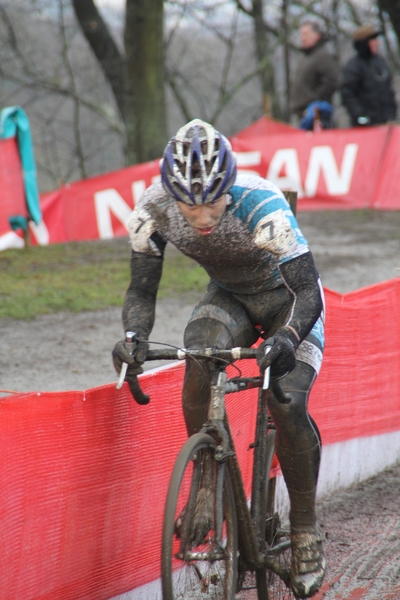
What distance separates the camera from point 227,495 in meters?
3.40

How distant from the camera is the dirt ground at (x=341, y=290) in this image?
4461 mm

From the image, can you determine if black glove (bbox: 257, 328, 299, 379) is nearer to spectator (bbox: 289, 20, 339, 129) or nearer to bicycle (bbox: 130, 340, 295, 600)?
bicycle (bbox: 130, 340, 295, 600)

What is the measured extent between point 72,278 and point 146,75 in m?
7.31

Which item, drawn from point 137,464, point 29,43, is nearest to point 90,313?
point 137,464

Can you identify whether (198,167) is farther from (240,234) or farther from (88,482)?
(88,482)

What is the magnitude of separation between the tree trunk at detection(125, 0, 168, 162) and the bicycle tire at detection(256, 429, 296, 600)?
12855 mm

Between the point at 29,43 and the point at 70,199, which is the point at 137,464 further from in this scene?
the point at 29,43

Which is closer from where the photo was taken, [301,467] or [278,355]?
[278,355]

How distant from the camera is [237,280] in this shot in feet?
12.7

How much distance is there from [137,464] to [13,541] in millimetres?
874

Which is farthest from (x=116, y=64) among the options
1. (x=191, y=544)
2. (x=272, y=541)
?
(x=191, y=544)

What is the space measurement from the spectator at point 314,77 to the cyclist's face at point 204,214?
1094 cm

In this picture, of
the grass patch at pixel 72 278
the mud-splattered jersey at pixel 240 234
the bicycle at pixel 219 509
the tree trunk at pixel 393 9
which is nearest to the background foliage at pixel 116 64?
the tree trunk at pixel 393 9

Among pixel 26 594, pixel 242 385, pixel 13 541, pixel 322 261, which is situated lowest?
pixel 322 261
